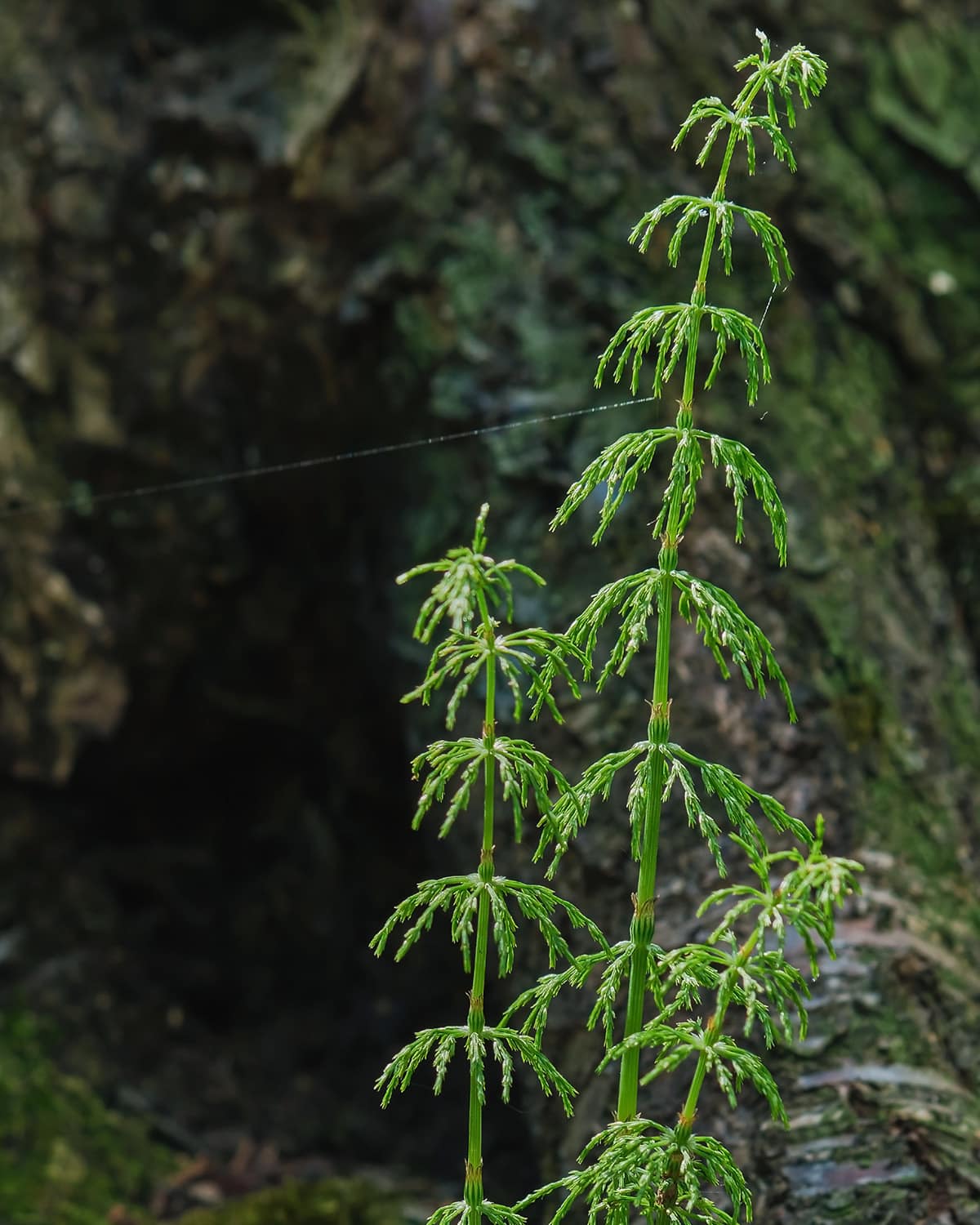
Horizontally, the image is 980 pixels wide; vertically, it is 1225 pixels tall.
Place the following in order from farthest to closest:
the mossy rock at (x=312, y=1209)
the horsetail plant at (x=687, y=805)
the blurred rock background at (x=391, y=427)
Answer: the mossy rock at (x=312, y=1209), the blurred rock background at (x=391, y=427), the horsetail plant at (x=687, y=805)

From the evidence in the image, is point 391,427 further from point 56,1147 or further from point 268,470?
point 56,1147

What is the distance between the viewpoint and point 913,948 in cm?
197

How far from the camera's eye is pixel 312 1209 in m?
2.59

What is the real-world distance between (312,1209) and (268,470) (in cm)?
172

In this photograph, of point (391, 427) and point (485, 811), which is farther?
point (391, 427)

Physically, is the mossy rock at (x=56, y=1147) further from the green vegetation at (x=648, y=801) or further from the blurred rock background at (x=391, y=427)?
the green vegetation at (x=648, y=801)

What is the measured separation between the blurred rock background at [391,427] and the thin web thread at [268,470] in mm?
15

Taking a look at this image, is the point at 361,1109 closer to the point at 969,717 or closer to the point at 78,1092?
the point at 78,1092

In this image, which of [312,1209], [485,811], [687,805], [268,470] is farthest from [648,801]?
[268,470]

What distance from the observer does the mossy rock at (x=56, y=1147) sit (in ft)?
8.65

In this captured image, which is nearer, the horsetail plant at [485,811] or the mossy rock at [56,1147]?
the horsetail plant at [485,811]

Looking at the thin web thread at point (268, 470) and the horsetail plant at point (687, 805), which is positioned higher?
the thin web thread at point (268, 470)

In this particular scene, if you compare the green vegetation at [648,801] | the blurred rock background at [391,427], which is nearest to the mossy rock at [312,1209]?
the blurred rock background at [391,427]

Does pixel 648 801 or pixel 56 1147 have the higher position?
pixel 648 801
